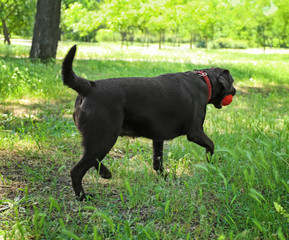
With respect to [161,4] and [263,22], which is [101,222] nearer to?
[161,4]

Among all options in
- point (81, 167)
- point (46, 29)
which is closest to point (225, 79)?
point (81, 167)

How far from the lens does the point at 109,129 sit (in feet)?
9.41

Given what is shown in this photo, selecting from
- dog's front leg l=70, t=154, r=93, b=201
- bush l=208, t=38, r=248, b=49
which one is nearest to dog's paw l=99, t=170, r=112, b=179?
dog's front leg l=70, t=154, r=93, b=201

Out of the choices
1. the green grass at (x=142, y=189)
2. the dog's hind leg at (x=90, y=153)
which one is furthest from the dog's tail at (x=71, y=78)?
the green grass at (x=142, y=189)

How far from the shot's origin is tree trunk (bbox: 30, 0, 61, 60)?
9789mm

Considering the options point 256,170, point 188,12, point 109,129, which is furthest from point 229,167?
point 188,12

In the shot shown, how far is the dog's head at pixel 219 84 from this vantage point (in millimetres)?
3926

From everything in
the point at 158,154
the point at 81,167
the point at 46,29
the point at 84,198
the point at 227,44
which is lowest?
the point at 84,198

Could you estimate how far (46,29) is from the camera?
32.6 feet

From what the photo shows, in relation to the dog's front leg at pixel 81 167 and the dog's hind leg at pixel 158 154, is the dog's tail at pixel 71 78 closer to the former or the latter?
the dog's front leg at pixel 81 167

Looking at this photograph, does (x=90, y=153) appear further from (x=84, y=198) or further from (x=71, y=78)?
(x=71, y=78)

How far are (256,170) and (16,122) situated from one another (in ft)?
12.4

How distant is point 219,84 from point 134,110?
58.1 inches

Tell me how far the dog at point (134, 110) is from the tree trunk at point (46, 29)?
7583 millimetres
